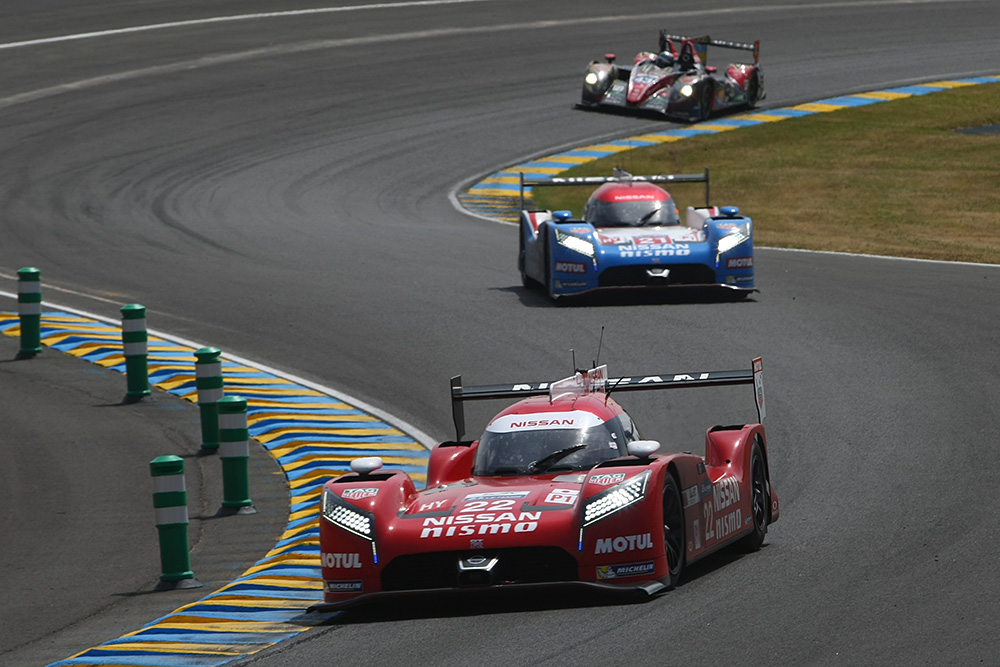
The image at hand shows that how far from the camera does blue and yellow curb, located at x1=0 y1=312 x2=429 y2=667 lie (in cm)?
900

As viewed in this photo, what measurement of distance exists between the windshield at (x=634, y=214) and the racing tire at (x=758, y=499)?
10029 millimetres

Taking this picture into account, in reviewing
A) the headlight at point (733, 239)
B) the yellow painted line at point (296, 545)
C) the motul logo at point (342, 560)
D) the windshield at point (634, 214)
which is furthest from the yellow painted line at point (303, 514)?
the windshield at point (634, 214)

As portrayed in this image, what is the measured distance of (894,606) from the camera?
8680mm

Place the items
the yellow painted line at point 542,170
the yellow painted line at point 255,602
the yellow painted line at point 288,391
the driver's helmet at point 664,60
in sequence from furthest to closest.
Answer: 1. the driver's helmet at point 664,60
2. the yellow painted line at point 542,170
3. the yellow painted line at point 288,391
4. the yellow painted line at point 255,602

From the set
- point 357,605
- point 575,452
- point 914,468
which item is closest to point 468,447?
point 575,452

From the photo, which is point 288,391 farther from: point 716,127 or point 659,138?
point 716,127

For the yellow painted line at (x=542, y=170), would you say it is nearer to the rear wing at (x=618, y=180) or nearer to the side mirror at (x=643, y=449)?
the rear wing at (x=618, y=180)

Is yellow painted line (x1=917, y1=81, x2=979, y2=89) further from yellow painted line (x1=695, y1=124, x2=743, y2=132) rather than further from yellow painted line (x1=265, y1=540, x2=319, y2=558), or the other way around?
yellow painted line (x1=265, y1=540, x2=319, y2=558)

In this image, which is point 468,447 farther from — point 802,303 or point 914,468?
point 802,303

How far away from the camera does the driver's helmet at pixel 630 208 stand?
21.3 metres

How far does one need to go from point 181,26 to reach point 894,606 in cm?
4233

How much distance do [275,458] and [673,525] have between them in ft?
18.3

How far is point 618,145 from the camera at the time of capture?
3512 cm

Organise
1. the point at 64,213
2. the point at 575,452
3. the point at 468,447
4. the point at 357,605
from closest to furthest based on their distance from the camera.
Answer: the point at 357,605
the point at 575,452
the point at 468,447
the point at 64,213
